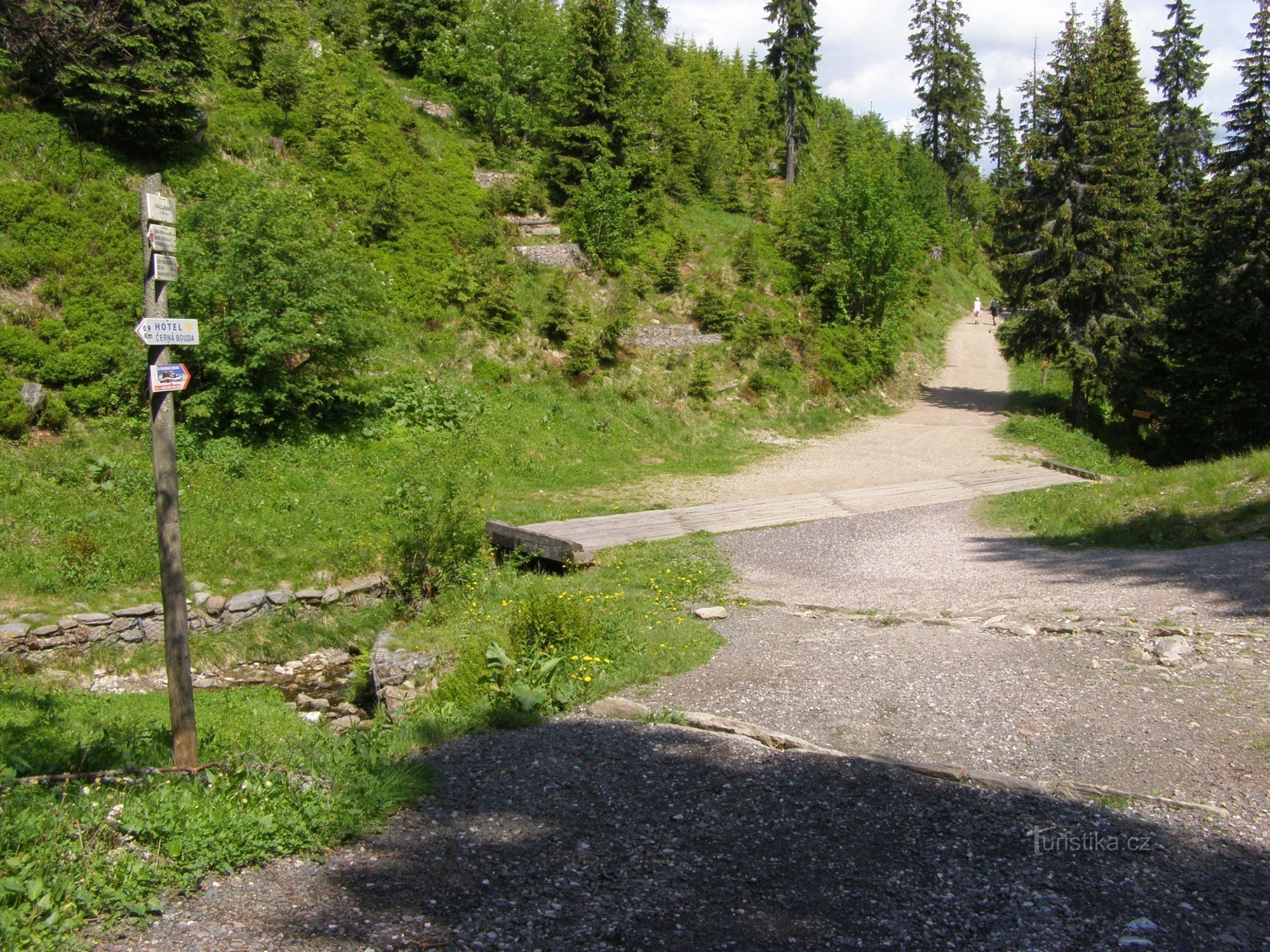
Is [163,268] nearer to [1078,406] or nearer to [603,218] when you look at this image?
[603,218]

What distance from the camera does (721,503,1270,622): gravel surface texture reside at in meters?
9.09

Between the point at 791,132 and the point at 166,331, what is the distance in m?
39.9

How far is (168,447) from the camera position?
208 inches

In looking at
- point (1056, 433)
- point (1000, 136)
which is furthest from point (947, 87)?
point (1056, 433)

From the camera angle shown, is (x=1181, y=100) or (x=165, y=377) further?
→ (x=1181, y=100)

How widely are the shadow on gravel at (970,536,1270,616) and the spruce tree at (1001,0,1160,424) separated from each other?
12831mm

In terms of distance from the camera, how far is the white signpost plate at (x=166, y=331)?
16.7 feet

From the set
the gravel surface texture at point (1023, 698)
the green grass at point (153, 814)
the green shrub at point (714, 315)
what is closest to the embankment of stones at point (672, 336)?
the green shrub at point (714, 315)

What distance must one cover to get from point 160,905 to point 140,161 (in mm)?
18802

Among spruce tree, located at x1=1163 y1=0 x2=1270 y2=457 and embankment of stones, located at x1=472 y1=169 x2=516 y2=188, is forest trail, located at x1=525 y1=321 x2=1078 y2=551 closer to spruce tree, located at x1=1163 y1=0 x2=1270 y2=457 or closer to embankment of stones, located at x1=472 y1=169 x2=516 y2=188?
spruce tree, located at x1=1163 y1=0 x2=1270 y2=457

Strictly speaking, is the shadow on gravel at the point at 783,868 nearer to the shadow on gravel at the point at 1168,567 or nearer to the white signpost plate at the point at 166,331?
the white signpost plate at the point at 166,331

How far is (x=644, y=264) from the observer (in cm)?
2488

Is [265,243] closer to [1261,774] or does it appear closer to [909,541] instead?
[909,541]

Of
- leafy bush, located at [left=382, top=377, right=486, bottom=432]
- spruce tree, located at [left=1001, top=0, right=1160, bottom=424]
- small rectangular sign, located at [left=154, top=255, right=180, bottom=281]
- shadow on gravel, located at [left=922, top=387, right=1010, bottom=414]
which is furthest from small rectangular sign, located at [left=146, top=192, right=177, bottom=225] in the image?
shadow on gravel, located at [left=922, top=387, right=1010, bottom=414]
